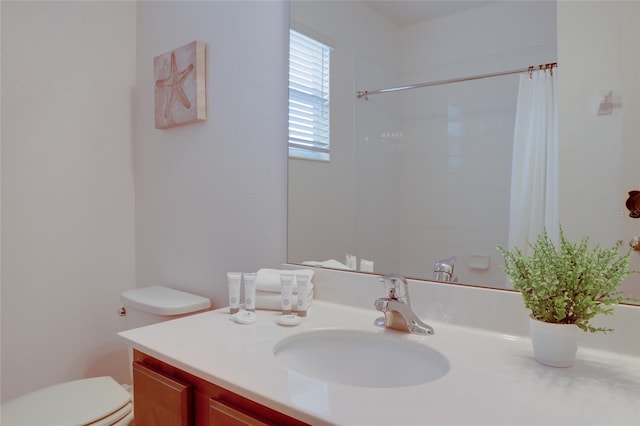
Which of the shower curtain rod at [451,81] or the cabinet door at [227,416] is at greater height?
the shower curtain rod at [451,81]

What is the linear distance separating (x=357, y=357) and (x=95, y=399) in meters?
0.92

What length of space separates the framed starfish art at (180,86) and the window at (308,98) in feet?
1.45

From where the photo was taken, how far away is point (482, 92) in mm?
972

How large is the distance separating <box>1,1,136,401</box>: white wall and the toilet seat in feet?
1.58

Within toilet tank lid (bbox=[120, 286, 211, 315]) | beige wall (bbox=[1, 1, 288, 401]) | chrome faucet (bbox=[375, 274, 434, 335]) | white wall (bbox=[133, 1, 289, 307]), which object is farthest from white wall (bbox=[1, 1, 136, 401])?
chrome faucet (bbox=[375, 274, 434, 335])

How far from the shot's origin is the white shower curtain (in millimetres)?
887

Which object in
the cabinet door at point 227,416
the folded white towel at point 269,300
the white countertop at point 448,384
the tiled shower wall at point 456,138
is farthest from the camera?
the folded white towel at point 269,300

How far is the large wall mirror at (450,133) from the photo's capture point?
826 mm

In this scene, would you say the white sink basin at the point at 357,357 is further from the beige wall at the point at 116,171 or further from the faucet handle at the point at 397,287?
the beige wall at the point at 116,171

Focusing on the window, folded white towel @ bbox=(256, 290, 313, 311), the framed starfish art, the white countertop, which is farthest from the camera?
the framed starfish art

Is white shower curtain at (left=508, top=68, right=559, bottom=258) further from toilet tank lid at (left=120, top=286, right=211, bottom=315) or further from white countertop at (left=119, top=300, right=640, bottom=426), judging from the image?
toilet tank lid at (left=120, top=286, right=211, bottom=315)

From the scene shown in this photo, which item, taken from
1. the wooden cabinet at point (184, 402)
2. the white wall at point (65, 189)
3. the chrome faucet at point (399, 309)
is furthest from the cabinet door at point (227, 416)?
the white wall at point (65, 189)

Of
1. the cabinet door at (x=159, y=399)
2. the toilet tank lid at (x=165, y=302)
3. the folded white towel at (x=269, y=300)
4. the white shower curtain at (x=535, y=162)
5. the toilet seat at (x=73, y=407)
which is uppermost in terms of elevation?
the white shower curtain at (x=535, y=162)

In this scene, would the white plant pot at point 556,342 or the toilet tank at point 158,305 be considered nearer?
the white plant pot at point 556,342
